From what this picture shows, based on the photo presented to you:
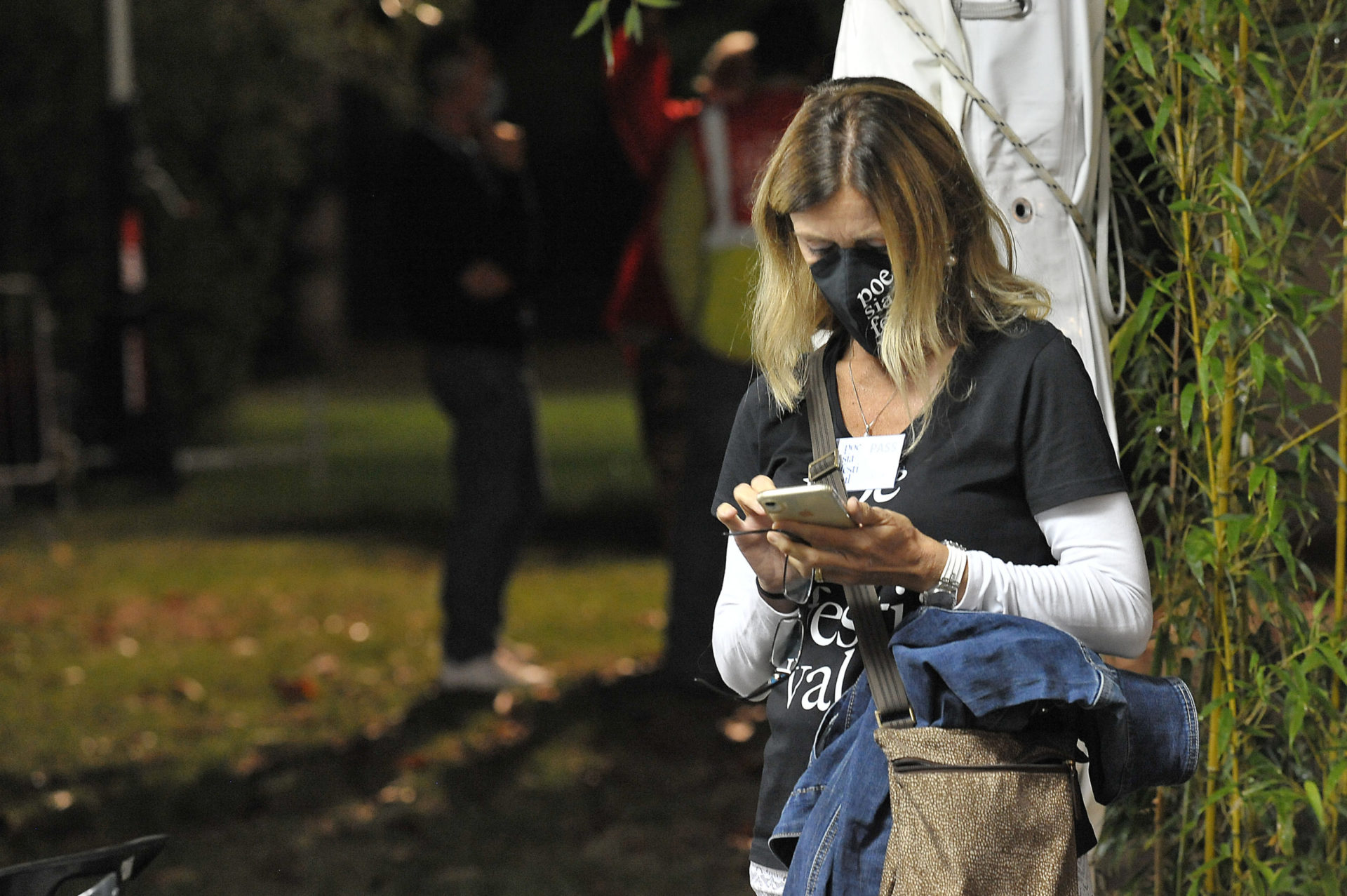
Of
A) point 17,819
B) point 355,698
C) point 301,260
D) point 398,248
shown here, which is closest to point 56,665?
point 355,698

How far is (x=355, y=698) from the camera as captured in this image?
6.36 metres

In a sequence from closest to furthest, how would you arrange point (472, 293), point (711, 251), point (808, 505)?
point (808, 505), point (711, 251), point (472, 293)

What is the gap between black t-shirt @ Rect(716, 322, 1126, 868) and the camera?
178cm

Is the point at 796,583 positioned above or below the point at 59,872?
above

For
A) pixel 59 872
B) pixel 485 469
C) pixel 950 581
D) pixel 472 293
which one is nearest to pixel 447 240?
pixel 472 293

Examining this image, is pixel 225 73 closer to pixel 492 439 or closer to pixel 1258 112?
pixel 492 439

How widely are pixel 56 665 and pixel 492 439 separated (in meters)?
2.47

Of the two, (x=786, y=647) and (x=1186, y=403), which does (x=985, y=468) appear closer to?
(x=786, y=647)

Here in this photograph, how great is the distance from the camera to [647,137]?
214 inches

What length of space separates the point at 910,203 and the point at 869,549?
44 cm

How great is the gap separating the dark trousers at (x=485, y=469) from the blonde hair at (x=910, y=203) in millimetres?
3970

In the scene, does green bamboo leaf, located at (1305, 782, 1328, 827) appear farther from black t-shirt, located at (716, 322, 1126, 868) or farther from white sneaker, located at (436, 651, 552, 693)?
white sneaker, located at (436, 651, 552, 693)

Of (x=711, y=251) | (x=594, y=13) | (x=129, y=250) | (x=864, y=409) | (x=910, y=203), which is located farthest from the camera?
(x=129, y=250)

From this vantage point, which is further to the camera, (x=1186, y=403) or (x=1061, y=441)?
(x=1186, y=403)
